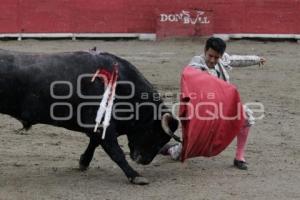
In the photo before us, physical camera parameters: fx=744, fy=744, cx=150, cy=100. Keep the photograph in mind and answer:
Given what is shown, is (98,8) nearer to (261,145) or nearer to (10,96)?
(261,145)

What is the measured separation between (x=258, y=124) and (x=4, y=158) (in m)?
2.64

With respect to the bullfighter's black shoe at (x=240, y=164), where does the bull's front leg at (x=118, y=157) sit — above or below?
above

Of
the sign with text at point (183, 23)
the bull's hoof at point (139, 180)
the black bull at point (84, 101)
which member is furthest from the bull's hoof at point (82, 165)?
the sign with text at point (183, 23)

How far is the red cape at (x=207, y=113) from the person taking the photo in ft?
17.8

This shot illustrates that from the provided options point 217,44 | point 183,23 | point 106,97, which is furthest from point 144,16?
point 106,97

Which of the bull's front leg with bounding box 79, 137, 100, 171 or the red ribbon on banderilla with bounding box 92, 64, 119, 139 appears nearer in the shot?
the red ribbon on banderilla with bounding box 92, 64, 119, 139

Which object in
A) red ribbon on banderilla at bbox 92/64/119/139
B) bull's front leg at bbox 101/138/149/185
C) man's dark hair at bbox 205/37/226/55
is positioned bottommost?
bull's front leg at bbox 101/138/149/185

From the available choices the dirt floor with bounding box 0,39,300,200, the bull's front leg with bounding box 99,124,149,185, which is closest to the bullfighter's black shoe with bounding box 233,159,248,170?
the dirt floor with bounding box 0,39,300,200

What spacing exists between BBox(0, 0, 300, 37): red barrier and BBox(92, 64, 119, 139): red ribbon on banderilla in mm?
10171

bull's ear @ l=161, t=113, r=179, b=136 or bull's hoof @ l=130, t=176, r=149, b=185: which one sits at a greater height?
bull's ear @ l=161, t=113, r=179, b=136

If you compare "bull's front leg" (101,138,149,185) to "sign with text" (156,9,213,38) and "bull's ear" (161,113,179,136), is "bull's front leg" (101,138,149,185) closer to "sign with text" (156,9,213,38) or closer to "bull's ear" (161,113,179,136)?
"bull's ear" (161,113,179,136)

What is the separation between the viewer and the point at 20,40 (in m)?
15.2

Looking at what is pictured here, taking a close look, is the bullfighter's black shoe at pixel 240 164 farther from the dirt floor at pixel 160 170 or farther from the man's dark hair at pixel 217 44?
the man's dark hair at pixel 217 44

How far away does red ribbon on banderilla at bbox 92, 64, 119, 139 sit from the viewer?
206 inches
